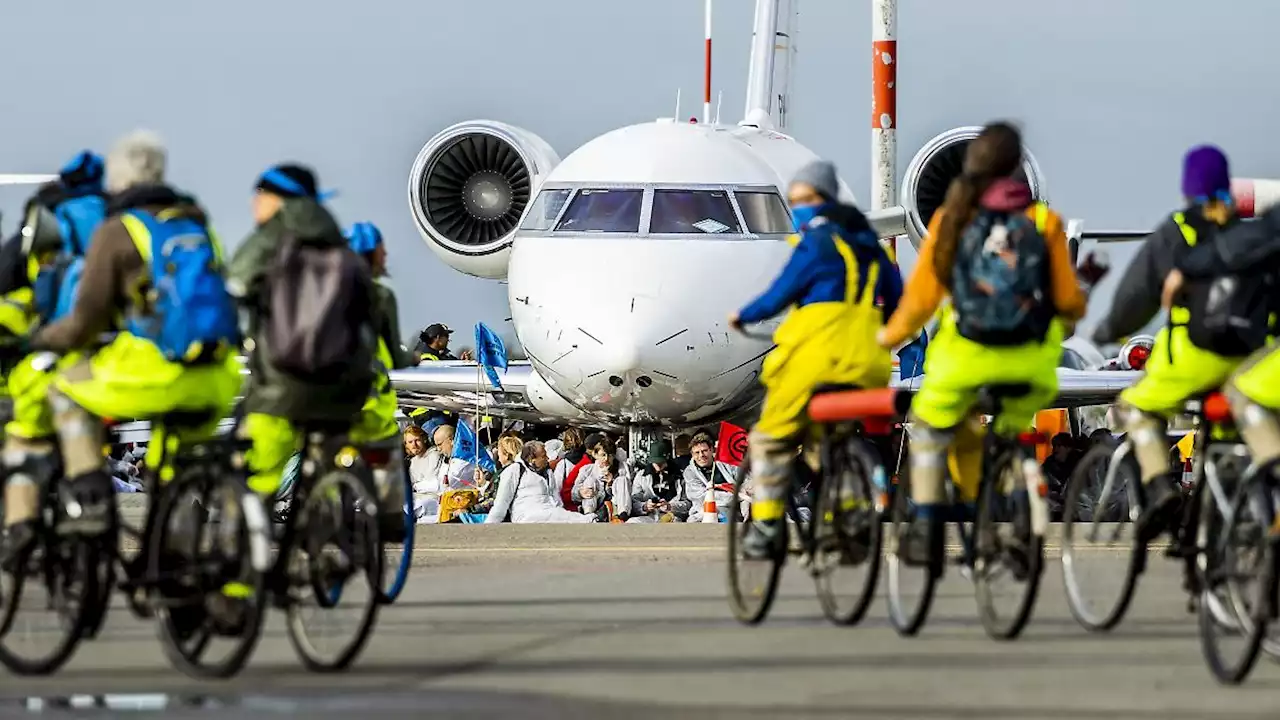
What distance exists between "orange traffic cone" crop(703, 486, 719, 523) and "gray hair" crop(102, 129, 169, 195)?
1092 centimetres

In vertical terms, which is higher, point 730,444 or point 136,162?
point 730,444

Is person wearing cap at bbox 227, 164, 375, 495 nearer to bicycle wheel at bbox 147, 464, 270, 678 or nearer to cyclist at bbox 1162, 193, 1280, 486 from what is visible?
bicycle wheel at bbox 147, 464, 270, 678

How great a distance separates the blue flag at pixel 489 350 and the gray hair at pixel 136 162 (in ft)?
46.6

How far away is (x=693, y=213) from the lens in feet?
69.5

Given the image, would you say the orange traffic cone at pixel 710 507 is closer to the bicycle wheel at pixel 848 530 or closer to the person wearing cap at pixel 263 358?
the bicycle wheel at pixel 848 530

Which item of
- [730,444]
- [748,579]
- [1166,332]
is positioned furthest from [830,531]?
[730,444]

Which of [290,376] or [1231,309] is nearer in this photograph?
[290,376]

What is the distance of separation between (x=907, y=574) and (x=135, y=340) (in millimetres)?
2995

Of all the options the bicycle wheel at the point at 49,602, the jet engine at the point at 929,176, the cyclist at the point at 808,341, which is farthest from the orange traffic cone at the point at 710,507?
the bicycle wheel at the point at 49,602

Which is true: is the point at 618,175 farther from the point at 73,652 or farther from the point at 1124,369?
the point at 73,652

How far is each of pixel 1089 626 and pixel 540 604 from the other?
104 inches

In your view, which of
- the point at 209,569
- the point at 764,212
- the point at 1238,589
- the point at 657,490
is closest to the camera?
the point at 1238,589

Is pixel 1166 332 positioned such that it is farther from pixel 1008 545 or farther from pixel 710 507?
pixel 710 507

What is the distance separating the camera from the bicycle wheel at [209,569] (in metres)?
9.01
